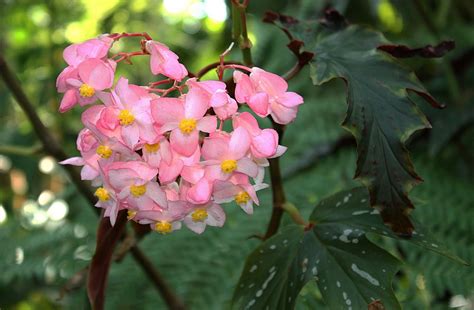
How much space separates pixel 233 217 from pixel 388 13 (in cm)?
93

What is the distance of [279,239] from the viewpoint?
2.12 feet

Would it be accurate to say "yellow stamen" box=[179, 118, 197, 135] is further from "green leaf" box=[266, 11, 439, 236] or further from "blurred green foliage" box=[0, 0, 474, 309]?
"blurred green foliage" box=[0, 0, 474, 309]

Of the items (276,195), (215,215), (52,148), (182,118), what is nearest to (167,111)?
(182,118)

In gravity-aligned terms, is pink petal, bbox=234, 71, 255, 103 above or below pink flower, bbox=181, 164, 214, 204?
above

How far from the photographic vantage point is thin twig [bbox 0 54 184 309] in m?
0.81

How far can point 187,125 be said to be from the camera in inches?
19.7

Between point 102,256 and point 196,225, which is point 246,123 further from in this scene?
point 102,256

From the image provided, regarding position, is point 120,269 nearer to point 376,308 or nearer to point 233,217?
point 233,217

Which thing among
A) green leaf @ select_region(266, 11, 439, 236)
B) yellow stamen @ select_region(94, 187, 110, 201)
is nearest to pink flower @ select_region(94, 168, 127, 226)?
yellow stamen @ select_region(94, 187, 110, 201)

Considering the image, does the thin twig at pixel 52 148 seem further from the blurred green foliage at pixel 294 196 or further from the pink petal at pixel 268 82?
the pink petal at pixel 268 82

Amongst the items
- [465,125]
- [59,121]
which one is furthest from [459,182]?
[59,121]

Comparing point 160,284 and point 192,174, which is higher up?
point 192,174

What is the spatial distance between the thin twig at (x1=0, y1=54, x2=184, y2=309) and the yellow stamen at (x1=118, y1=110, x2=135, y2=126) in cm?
34

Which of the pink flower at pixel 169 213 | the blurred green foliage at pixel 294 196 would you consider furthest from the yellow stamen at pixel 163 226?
the blurred green foliage at pixel 294 196
